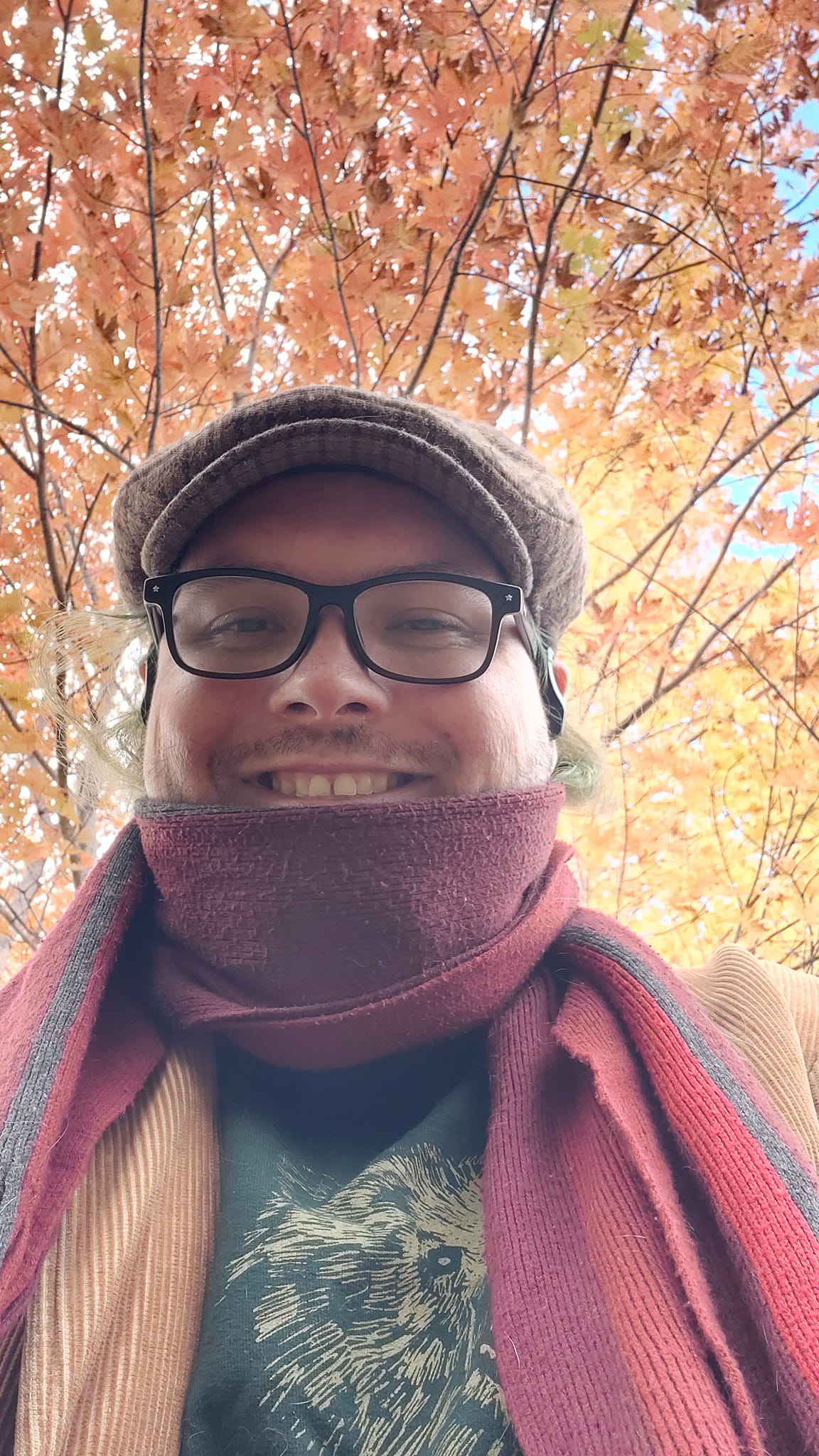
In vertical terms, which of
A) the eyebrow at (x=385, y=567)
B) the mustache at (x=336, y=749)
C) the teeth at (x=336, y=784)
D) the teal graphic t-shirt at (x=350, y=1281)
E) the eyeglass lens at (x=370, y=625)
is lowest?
the teal graphic t-shirt at (x=350, y=1281)

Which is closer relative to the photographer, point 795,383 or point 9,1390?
point 9,1390

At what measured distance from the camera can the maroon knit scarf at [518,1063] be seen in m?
0.79

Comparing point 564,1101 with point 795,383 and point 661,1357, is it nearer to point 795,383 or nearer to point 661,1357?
point 661,1357

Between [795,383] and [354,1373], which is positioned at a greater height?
[795,383]

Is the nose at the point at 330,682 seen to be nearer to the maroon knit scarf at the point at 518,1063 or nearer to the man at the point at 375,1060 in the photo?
the man at the point at 375,1060

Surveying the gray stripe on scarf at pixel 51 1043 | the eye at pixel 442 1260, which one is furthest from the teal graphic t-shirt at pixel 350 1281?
the gray stripe on scarf at pixel 51 1043

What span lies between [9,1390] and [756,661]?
230 cm

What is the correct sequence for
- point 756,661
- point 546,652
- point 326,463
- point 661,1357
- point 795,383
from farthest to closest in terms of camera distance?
point 756,661, point 795,383, point 546,652, point 326,463, point 661,1357

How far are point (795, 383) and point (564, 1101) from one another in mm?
1844

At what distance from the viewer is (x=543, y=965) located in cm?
128

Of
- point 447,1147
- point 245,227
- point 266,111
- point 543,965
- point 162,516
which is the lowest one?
point 447,1147

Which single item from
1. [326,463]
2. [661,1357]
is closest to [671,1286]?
[661,1357]

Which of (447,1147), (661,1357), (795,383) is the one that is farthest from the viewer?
(795,383)

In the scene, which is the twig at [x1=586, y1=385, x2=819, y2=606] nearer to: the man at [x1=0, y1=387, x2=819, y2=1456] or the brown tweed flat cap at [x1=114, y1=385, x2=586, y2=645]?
the man at [x1=0, y1=387, x2=819, y2=1456]
